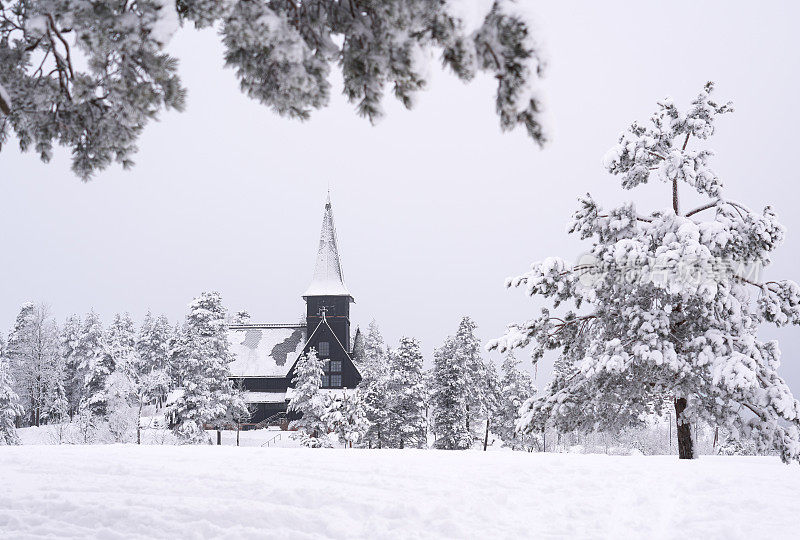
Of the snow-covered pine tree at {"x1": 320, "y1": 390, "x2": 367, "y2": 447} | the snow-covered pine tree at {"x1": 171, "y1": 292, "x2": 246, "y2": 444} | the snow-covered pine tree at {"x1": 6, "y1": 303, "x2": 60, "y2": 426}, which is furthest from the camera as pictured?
the snow-covered pine tree at {"x1": 6, "y1": 303, "x2": 60, "y2": 426}

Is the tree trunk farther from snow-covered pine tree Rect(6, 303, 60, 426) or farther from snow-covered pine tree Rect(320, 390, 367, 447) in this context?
snow-covered pine tree Rect(6, 303, 60, 426)

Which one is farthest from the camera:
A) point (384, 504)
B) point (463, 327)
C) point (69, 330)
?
point (69, 330)

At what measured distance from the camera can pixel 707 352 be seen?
11172 millimetres

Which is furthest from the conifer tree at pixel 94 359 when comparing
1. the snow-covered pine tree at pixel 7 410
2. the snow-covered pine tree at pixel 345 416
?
the snow-covered pine tree at pixel 345 416

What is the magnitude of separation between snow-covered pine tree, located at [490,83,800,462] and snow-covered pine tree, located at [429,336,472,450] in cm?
2155

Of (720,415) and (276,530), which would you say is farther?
(720,415)

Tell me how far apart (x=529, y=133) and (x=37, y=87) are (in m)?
4.02

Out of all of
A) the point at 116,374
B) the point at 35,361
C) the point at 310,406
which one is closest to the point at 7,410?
the point at 116,374

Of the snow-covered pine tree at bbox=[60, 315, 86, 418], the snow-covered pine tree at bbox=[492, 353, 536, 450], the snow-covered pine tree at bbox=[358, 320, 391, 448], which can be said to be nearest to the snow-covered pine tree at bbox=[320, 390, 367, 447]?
the snow-covered pine tree at bbox=[358, 320, 391, 448]

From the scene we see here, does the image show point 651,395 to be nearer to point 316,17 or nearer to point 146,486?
point 146,486

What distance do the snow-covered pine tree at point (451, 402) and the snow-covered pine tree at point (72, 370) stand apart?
39.1m

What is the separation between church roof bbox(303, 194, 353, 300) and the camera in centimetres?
5019

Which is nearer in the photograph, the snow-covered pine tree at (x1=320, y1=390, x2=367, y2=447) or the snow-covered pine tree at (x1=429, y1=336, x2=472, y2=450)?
the snow-covered pine tree at (x1=320, y1=390, x2=367, y2=447)

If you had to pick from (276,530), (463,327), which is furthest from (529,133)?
(463,327)
